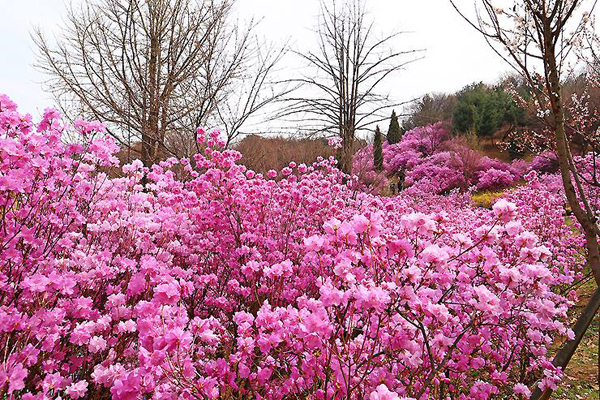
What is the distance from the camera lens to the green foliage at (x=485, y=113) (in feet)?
87.1

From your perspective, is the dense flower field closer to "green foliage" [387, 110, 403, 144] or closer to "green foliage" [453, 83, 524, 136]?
"green foliage" [453, 83, 524, 136]

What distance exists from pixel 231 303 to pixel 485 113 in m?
28.6

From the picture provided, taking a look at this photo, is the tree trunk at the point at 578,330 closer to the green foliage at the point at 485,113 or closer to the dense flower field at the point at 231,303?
the dense flower field at the point at 231,303

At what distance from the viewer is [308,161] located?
42.7 ft

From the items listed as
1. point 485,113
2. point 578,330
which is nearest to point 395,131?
point 485,113

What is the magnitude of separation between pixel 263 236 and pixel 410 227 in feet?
8.95

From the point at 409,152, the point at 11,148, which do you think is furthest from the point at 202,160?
the point at 409,152

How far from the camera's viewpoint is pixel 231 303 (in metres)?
3.52

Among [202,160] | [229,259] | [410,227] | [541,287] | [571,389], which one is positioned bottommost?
[571,389]

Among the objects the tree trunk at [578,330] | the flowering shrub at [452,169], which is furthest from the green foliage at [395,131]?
the tree trunk at [578,330]

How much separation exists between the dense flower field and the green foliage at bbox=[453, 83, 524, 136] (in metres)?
26.3

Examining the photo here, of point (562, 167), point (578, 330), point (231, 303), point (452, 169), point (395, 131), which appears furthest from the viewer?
point (395, 131)

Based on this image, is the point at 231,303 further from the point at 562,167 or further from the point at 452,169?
the point at 452,169

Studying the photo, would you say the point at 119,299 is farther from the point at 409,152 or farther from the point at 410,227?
the point at 409,152
